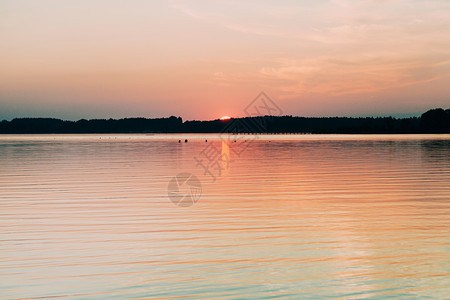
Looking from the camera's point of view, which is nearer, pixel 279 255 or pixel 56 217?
pixel 279 255

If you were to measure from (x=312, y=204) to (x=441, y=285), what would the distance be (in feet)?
32.0

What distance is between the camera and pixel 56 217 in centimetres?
1587

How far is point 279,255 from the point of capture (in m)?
10.7

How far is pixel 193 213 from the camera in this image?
55.3 ft

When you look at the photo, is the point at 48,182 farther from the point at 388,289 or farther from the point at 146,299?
the point at 388,289

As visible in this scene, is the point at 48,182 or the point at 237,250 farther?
the point at 48,182

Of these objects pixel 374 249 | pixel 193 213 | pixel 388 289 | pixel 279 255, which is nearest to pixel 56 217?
pixel 193 213

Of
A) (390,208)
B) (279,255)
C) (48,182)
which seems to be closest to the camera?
(279,255)

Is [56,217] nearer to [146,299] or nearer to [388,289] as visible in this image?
[146,299]

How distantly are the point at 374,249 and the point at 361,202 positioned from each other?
25.3 feet

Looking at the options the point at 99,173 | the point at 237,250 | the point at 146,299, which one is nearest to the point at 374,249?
the point at 237,250

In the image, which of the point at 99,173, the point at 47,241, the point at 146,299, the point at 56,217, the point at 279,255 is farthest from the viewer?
the point at 99,173

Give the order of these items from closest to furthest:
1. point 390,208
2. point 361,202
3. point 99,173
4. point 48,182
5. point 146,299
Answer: point 146,299, point 390,208, point 361,202, point 48,182, point 99,173

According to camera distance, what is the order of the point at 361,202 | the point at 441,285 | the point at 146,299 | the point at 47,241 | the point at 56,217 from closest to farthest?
the point at 146,299, the point at 441,285, the point at 47,241, the point at 56,217, the point at 361,202
